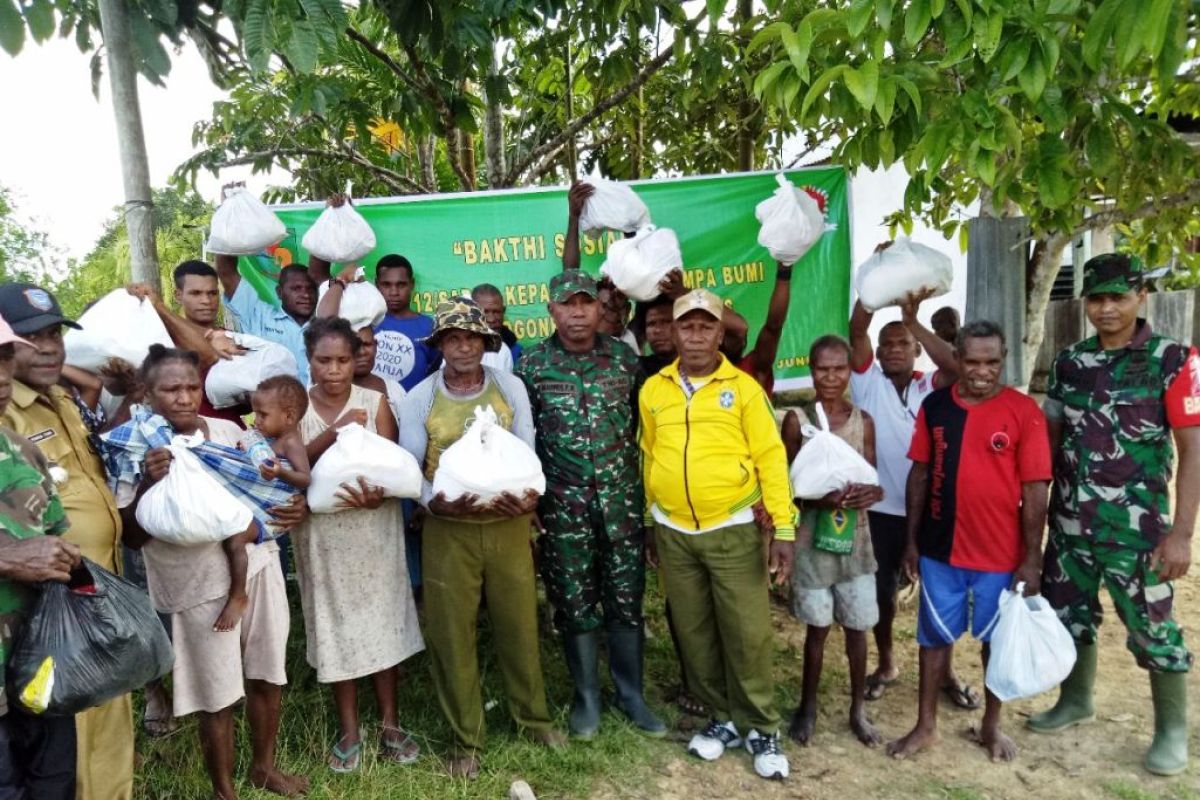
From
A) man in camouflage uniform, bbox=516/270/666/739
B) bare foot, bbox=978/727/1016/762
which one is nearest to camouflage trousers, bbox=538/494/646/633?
man in camouflage uniform, bbox=516/270/666/739

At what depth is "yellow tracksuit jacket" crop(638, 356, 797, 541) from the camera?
3133 mm

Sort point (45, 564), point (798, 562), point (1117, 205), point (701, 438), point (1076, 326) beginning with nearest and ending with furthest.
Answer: point (45, 564), point (701, 438), point (798, 562), point (1117, 205), point (1076, 326)

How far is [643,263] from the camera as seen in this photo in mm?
3469

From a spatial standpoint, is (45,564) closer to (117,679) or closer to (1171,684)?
(117,679)

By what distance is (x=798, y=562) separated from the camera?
3.37 meters

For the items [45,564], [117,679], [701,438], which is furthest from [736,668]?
[45,564]

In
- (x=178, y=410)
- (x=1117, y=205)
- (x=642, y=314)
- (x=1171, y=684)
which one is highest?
(x=1117, y=205)

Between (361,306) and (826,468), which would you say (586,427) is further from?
(361,306)

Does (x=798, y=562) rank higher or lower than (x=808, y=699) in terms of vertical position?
higher

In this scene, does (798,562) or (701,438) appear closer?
(701,438)

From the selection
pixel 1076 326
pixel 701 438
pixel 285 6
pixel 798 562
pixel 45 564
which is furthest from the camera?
pixel 1076 326

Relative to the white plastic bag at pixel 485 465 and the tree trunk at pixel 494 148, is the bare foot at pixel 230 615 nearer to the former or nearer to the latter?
the white plastic bag at pixel 485 465

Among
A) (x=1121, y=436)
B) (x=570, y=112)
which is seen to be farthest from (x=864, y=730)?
(x=570, y=112)

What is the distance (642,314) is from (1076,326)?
6.12 m
